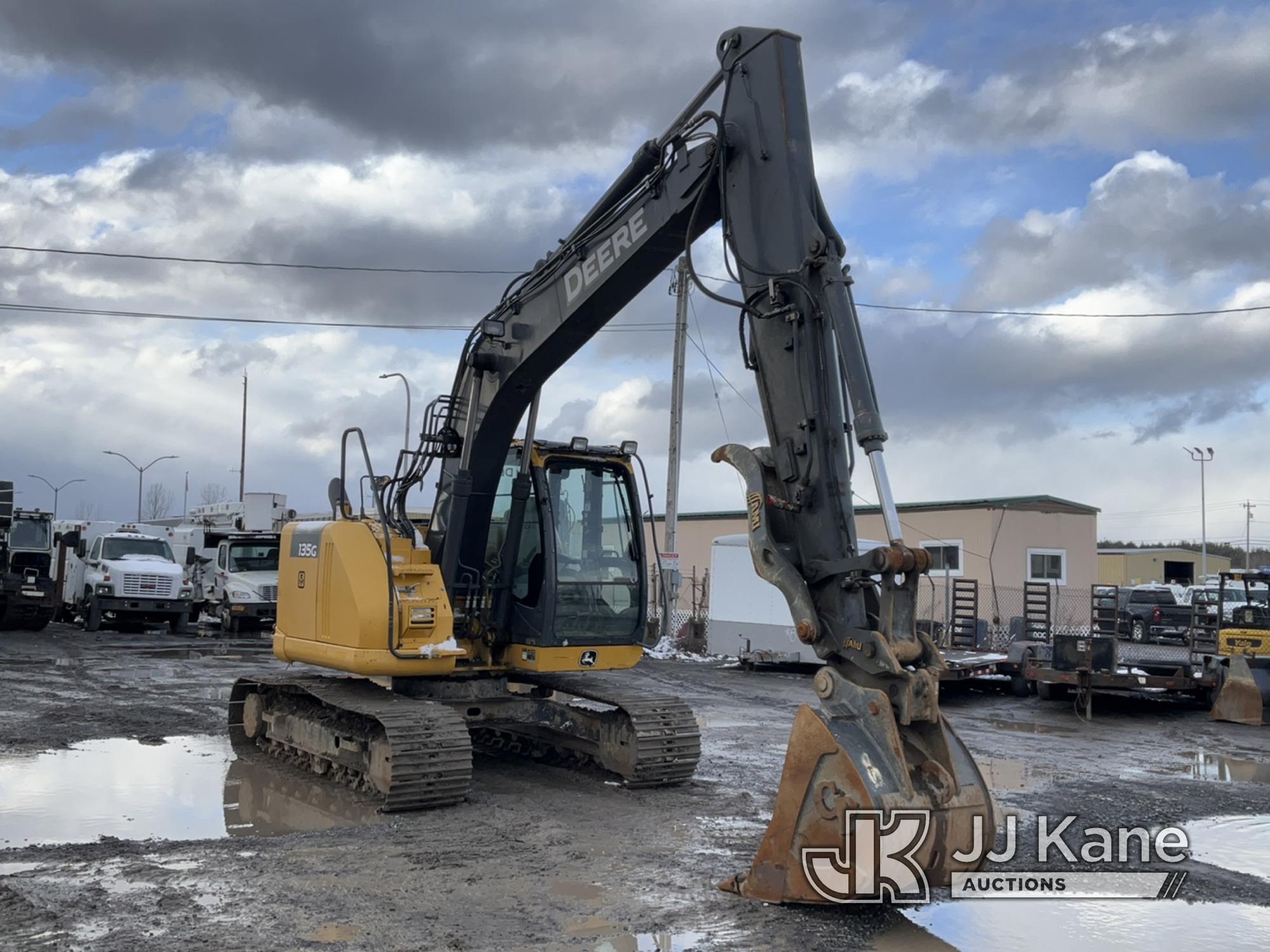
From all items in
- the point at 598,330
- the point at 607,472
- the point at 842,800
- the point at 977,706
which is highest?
the point at 598,330

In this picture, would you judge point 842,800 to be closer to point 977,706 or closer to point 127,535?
point 977,706

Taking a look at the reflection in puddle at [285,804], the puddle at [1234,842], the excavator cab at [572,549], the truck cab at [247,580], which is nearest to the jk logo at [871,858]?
the puddle at [1234,842]

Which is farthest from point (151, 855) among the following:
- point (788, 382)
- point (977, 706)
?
point (977, 706)

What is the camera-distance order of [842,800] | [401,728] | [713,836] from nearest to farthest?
1. [842,800]
2. [713,836]
3. [401,728]

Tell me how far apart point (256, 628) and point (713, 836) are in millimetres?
21732

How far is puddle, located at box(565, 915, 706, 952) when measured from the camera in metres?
5.54

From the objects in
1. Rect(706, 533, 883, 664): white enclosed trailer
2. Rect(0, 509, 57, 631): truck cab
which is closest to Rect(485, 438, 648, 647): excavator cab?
Rect(706, 533, 883, 664): white enclosed trailer

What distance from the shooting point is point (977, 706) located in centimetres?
1723

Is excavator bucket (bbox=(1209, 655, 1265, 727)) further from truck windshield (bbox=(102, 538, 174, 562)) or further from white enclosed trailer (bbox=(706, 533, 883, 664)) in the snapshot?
truck windshield (bbox=(102, 538, 174, 562))

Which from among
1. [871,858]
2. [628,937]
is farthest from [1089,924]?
[628,937]

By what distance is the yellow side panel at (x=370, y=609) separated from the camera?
8.91 m

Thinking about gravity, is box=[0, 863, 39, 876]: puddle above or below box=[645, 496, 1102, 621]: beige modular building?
below

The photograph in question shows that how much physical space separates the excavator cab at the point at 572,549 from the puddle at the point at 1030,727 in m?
6.77

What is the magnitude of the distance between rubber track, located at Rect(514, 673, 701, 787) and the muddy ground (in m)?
0.16
